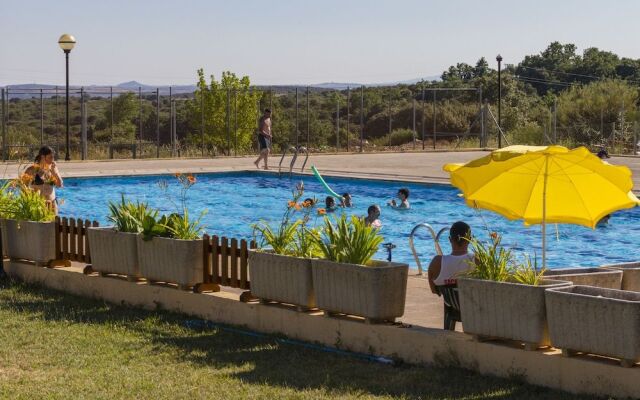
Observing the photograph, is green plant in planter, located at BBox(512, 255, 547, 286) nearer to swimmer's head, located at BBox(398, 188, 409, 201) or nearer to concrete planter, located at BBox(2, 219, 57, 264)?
concrete planter, located at BBox(2, 219, 57, 264)

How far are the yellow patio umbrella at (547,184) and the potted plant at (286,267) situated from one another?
1.35 meters

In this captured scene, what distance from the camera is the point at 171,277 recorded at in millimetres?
10406

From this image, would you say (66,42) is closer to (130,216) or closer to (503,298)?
(130,216)

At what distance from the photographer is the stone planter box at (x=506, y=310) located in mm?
7602

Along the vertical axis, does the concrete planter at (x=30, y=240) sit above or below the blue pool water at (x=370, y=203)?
above

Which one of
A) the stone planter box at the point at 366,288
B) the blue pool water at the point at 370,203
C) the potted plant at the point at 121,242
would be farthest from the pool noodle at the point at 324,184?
the stone planter box at the point at 366,288

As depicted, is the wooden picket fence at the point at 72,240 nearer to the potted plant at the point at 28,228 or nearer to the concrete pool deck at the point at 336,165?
the potted plant at the point at 28,228

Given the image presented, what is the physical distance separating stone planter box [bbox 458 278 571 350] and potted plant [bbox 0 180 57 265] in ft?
17.9

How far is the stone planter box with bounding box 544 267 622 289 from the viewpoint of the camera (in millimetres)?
8938

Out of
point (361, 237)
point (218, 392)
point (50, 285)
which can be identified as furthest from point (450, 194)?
point (218, 392)

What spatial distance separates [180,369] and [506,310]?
2278 mm

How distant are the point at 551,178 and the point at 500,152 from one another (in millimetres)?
452

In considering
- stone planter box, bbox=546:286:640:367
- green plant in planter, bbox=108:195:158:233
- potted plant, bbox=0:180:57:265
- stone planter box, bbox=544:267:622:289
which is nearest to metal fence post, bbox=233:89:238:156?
potted plant, bbox=0:180:57:265

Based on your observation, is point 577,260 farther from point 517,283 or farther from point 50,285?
point 517,283
